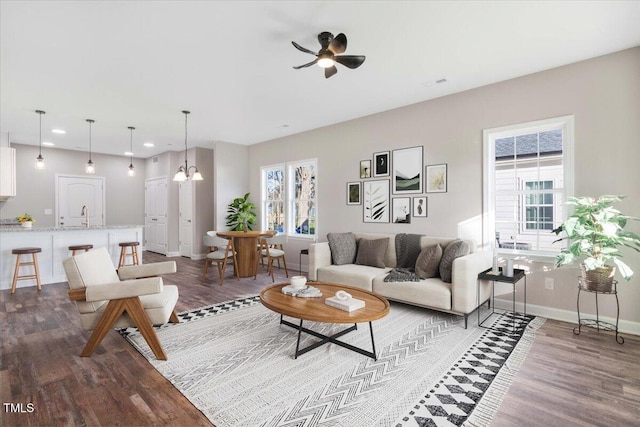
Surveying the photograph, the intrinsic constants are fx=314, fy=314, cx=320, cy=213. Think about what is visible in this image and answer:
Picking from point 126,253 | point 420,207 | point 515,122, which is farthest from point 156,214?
point 515,122

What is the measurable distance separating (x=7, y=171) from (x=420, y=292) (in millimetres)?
7488

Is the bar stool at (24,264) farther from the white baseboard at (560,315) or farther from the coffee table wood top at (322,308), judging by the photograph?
the white baseboard at (560,315)

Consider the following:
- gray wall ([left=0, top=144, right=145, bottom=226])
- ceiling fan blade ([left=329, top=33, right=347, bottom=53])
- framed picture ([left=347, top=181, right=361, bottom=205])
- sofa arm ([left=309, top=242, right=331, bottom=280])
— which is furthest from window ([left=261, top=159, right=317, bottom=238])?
gray wall ([left=0, top=144, right=145, bottom=226])

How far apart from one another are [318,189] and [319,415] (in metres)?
4.47

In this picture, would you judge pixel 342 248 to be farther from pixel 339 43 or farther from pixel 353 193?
pixel 339 43

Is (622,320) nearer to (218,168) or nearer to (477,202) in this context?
(477,202)

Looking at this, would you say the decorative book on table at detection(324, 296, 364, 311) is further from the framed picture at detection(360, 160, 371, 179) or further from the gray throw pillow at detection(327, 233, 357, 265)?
the framed picture at detection(360, 160, 371, 179)

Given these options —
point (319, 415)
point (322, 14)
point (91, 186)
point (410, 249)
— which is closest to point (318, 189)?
point (410, 249)

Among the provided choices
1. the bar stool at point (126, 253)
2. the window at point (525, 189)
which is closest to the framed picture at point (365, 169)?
the window at point (525, 189)

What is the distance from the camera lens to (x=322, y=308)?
8.54 ft

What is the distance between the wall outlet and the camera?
3553mm

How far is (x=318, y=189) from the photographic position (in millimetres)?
6035

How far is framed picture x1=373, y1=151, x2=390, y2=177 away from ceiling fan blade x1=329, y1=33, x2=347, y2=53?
2.52 m

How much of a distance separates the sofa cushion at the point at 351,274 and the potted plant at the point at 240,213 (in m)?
2.83
